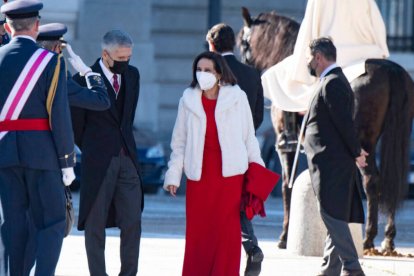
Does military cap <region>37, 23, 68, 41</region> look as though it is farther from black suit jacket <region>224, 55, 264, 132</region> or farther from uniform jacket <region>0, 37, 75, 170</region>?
black suit jacket <region>224, 55, 264, 132</region>

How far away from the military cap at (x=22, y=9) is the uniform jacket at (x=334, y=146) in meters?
2.38

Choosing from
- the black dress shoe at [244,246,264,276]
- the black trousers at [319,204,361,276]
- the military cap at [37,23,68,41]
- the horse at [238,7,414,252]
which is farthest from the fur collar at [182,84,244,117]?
the horse at [238,7,414,252]

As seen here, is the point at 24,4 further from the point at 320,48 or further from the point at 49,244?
the point at 320,48

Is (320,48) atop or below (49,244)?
atop

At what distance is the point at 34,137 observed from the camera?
8562 millimetres

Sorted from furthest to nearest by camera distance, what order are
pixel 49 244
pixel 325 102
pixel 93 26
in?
1. pixel 93 26
2. pixel 325 102
3. pixel 49 244

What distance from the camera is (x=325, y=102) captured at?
10.1 meters

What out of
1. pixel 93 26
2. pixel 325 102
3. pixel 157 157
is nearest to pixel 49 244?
pixel 325 102

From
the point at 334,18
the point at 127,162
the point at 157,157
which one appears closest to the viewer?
the point at 127,162

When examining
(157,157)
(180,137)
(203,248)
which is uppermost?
(180,137)

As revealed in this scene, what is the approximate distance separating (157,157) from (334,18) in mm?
6933

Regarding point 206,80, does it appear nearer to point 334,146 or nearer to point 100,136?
point 100,136

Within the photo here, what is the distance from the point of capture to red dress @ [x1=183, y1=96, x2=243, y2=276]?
9.43 meters

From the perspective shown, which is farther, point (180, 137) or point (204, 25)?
point (204, 25)
